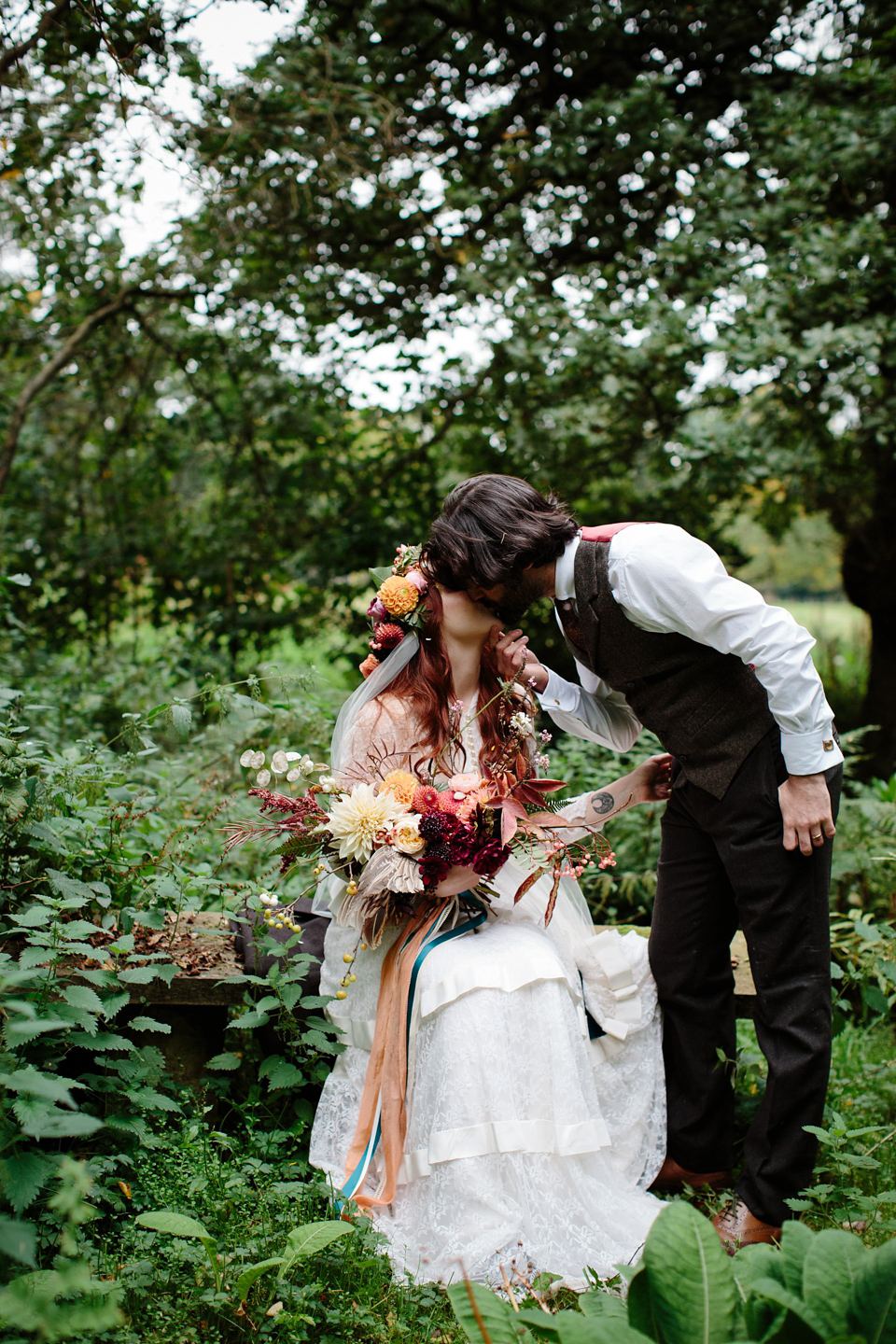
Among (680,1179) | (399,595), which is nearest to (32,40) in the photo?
(399,595)

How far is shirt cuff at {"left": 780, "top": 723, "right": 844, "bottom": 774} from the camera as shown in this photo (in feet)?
7.36

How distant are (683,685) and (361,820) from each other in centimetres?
89

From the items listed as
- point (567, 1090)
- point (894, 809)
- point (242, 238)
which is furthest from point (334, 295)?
point (567, 1090)

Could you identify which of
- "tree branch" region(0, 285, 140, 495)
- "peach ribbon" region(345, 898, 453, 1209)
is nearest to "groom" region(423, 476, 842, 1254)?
"peach ribbon" region(345, 898, 453, 1209)

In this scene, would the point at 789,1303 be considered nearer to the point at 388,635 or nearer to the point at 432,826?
the point at 432,826

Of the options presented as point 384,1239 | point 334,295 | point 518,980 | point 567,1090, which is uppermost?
point 334,295

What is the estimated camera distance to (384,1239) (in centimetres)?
217

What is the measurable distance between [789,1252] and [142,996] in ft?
5.46

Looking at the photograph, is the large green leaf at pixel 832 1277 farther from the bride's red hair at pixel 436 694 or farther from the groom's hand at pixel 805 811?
the bride's red hair at pixel 436 694

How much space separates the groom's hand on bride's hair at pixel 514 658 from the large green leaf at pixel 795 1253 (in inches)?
60.4

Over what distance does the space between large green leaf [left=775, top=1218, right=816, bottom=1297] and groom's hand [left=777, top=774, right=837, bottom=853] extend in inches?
37.0

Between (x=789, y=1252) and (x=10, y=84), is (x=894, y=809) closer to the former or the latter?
(x=789, y=1252)

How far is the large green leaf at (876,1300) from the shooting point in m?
1.39

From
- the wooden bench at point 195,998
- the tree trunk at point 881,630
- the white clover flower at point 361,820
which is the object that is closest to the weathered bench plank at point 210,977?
the wooden bench at point 195,998
